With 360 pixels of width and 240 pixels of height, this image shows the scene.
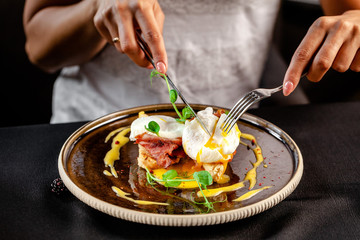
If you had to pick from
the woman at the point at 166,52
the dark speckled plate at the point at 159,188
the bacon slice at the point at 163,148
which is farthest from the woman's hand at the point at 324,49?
the woman at the point at 166,52

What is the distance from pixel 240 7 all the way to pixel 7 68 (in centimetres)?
156

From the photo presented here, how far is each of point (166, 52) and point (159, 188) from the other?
0.92 metres

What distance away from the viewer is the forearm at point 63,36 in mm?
1586

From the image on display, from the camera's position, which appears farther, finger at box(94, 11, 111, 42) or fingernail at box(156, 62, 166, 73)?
finger at box(94, 11, 111, 42)

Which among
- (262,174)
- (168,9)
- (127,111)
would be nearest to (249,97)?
(262,174)

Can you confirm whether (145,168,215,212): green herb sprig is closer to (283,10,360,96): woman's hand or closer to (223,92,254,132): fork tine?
(223,92,254,132): fork tine

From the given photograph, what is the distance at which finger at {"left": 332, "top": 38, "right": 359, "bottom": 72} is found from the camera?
1.17 metres

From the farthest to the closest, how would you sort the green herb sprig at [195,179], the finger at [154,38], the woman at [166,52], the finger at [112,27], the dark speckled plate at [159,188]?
the woman at [166,52], the finger at [112,27], the finger at [154,38], the green herb sprig at [195,179], the dark speckled plate at [159,188]

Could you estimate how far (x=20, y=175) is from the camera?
3.47 ft

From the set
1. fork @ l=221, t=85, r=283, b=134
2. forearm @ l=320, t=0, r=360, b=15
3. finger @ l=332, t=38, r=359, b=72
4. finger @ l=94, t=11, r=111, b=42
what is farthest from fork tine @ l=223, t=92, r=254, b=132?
forearm @ l=320, t=0, r=360, b=15

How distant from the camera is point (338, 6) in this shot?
1.71 metres

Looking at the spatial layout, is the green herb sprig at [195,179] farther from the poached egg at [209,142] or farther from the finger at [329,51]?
the finger at [329,51]

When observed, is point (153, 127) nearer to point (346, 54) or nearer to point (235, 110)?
point (235, 110)

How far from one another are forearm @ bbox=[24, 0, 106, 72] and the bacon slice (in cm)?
68
